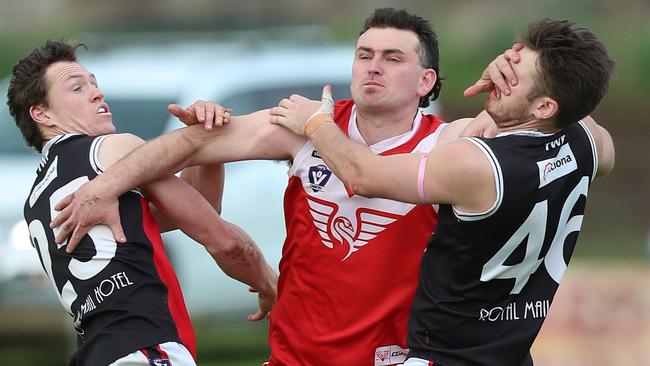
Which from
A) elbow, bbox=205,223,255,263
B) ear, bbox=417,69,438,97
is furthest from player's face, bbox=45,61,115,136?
ear, bbox=417,69,438,97

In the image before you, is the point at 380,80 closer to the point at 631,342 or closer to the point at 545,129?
the point at 545,129

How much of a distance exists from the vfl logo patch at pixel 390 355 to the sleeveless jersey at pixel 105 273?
29.7 inches

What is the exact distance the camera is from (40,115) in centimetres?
553

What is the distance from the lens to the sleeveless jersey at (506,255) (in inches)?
194

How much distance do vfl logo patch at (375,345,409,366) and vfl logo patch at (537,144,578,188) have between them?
963 mm

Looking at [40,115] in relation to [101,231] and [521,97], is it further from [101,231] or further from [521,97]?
[521,97]

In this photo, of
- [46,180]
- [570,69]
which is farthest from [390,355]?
[46,180]

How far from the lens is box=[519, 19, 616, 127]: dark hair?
4.94 meters

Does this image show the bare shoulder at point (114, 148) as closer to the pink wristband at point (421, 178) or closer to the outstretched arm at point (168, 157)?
the outstretched arm at point (168, 157)

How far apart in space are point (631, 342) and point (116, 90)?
4.65 m

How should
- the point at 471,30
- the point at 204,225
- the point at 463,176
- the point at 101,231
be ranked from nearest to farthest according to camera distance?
the point at 463,176 → the point at 101,231 → the point at 204,225 → the point at 471,30

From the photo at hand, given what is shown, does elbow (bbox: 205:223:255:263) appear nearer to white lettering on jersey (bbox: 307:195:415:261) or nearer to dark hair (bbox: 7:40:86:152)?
white lettering on jersey (bbox: 307:195:415:261)

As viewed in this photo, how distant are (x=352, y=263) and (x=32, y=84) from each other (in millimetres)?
1503

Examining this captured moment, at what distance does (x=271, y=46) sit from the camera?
487 inches
